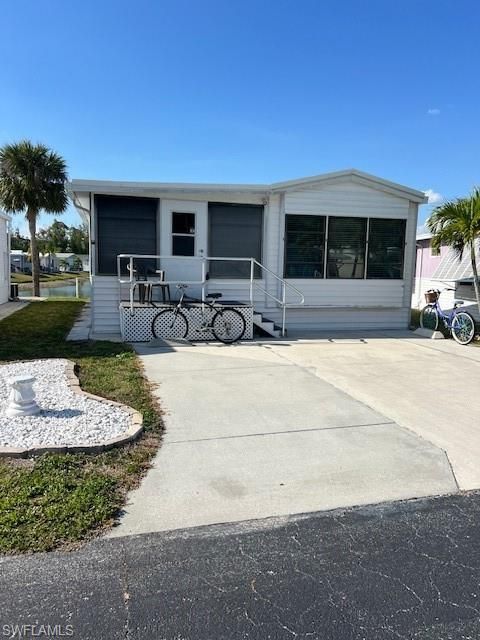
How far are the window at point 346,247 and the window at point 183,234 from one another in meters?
3.07

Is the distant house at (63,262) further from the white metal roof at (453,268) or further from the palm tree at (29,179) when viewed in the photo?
the white metal roof at (453,268)

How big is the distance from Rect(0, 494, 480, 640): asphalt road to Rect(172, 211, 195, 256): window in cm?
796

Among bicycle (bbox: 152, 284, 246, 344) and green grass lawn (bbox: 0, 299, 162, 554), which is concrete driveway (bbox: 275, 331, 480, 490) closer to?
bicycle (bbox: 152, 284, 246, 344)

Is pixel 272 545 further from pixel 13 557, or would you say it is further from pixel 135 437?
pixel 135 437

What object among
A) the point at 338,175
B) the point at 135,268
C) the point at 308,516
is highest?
the point at 338,175

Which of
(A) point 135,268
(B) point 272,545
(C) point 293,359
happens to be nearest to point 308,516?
(B) point 272,545

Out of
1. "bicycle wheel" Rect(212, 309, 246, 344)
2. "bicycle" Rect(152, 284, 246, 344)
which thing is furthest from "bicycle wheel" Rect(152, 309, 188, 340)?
"bicycle wheel" Rect(212, 309, 246, 344)

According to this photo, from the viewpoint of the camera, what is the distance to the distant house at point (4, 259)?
56.7 feet

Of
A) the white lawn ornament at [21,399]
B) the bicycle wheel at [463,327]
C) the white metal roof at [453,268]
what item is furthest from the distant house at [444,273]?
the white lawn ornament at [21,399]

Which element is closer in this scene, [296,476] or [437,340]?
[296,476]

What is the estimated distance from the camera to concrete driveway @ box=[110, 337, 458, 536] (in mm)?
3127

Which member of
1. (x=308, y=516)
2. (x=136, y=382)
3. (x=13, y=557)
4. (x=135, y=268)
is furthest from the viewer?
(x=135, y=268)

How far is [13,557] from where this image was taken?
2.47 metres

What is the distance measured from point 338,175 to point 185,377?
6351 millimetres
